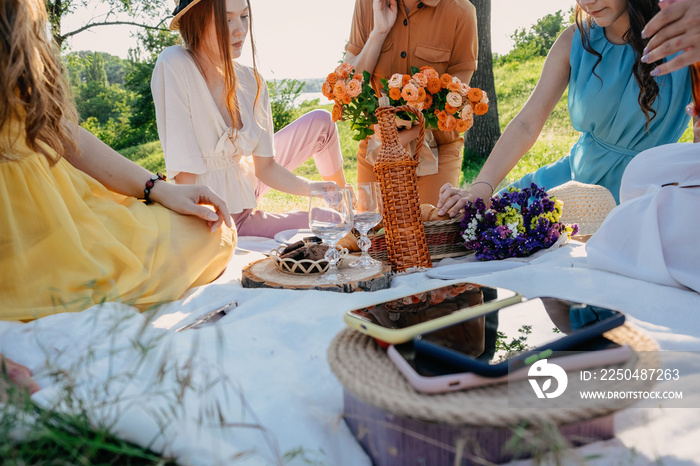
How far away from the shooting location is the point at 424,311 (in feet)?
4.42

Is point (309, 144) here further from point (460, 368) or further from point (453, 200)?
point (460, 368)

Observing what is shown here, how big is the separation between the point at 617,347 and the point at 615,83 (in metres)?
2.72

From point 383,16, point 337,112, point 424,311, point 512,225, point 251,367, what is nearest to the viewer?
point 424,311

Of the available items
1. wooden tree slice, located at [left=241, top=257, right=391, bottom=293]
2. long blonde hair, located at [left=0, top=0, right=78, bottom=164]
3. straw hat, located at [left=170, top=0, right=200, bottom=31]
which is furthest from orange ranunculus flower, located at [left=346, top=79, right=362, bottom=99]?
long blonde hair, located at [left=0, top=0, right=78, bottom=164]

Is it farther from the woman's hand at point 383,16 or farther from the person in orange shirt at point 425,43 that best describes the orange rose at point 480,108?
the woman's hand at point 383,16

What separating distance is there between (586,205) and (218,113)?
236 centimetres

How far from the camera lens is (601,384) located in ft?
3.44

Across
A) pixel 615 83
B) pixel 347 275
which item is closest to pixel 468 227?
pixel 347 275

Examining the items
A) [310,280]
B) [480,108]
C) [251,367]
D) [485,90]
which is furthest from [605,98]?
[485,90]

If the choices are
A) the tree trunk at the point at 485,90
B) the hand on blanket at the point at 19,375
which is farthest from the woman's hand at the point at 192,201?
the tree trunk at the point at 485,90

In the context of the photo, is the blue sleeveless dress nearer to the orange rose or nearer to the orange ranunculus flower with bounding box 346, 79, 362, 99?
the orange rose

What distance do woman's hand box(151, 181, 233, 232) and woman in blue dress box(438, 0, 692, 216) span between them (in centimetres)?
136

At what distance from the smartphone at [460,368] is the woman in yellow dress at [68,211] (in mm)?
997

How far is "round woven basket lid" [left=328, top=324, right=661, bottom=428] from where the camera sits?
0.94 metres
